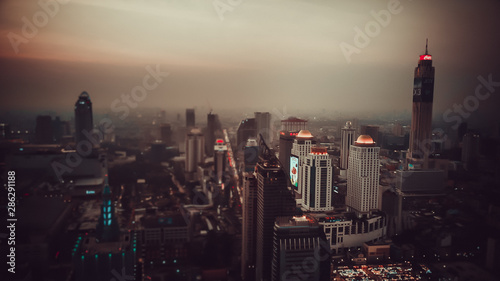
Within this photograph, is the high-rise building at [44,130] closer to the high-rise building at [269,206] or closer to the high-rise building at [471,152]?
the high-rise building at [269,206]

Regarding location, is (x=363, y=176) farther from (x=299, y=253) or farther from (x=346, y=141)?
(x=299, y=253)

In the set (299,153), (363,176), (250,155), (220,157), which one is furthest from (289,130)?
(363,176)

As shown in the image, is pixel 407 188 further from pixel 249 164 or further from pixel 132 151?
pixel 132 151

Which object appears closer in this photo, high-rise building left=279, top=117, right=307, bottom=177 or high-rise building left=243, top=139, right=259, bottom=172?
high-rise building left=243, top=139, right=259, bottom=172

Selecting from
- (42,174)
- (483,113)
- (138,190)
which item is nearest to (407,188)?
(483,113)

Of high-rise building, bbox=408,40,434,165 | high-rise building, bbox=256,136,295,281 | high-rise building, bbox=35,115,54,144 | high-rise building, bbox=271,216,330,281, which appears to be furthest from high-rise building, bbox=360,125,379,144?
high-rise building, bbox=35,115,54,144

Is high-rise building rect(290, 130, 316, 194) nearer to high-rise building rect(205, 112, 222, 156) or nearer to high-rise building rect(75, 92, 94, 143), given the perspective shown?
high-rise building rect(205, 112, 222, 156)
